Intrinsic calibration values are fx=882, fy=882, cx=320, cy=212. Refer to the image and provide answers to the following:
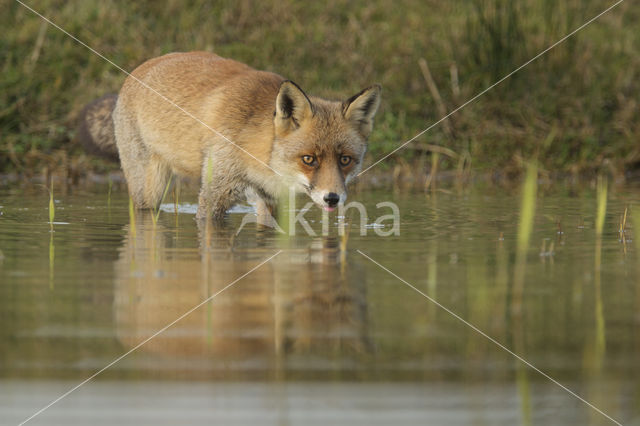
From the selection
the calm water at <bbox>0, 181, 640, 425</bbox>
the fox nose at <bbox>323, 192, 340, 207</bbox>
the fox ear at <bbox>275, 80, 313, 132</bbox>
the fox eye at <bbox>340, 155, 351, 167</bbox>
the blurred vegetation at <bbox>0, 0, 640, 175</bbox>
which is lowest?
the calm water at <bbox>0, 181, 640, 425</bbox>

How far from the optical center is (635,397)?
2.74 metres

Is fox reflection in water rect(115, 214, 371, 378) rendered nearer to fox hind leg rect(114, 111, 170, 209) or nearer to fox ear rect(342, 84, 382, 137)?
fox ear rect(342, 84, 382, 137)

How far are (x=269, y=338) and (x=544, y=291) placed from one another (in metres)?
1.59

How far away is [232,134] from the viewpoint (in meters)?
7.27

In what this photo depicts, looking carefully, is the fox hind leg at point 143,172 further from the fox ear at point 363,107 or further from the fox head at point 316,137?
the fox ear at point 363,107

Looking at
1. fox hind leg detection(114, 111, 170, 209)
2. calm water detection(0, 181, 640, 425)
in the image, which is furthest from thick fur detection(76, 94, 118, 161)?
calm water detection(0, 181, 640, 425)

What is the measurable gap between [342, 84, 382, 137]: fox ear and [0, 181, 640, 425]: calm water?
117cm

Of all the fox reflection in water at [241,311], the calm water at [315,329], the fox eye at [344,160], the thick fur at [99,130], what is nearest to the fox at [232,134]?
the fox eye at [344,160]

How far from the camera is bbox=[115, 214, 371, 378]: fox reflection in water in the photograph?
122 inches

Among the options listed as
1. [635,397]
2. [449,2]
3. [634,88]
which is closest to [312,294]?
[635,397]

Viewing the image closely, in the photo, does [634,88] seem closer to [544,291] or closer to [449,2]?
[449,2]

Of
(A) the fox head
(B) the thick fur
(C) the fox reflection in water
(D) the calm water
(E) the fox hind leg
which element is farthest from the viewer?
(B) the thick fur

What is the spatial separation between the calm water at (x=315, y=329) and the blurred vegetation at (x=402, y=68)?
5.44m

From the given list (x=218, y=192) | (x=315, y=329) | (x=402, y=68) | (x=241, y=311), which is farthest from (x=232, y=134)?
(x=402, y=68)
